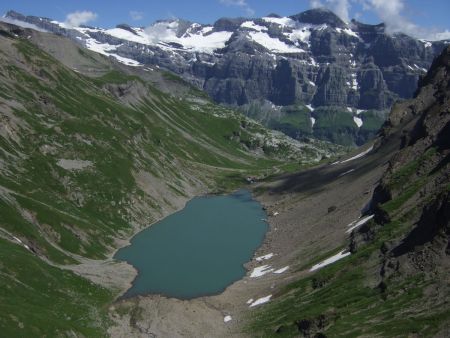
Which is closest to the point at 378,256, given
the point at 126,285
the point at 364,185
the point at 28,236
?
the point at 126,285

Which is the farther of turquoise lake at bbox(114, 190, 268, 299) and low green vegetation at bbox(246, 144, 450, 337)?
turquoise lake at bbox(114, 190, 268, 299)

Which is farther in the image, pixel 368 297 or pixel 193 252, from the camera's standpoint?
pixel 193 252

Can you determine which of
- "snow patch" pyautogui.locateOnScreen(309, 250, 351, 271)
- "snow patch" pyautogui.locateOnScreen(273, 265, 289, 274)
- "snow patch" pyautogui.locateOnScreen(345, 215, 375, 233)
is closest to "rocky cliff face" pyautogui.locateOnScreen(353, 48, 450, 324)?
"snow patch" pyautogui.locateOnScreen(309, 250, 351, 271)

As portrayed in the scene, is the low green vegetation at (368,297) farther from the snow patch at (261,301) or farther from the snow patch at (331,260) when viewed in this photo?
the snow patch at (331,260)

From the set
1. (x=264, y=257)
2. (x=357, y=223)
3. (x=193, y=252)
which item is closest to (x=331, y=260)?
(x=357, y=223)

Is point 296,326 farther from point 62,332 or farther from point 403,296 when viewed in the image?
point 62,332

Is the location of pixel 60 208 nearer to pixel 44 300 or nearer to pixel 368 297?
pixel 44 300

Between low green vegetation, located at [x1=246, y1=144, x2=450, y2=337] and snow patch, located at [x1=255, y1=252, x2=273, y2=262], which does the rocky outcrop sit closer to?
low green vegetation, located at [x1=246, y1=144, x2=450, y2=337]

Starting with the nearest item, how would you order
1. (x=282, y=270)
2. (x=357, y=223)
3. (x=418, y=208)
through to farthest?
(x=418, y=208) → (x=282, y=270) → (x=357, y=223)
